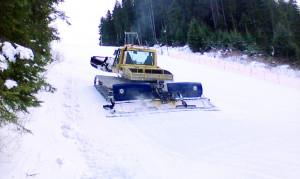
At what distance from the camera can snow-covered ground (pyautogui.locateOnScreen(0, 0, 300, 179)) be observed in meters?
4.17

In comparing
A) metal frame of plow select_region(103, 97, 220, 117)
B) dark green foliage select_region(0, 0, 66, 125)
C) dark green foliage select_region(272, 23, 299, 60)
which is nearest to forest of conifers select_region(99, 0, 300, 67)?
dark green foliage select_region(272, 23, 299, 60)

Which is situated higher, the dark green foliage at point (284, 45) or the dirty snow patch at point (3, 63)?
the dark green foliage at point (284, 45)

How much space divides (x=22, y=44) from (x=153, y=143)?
11.0ft

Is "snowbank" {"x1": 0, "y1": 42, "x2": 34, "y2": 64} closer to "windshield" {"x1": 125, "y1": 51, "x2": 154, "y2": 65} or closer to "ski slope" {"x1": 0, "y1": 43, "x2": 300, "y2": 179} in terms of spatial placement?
"ski slope" {"x1": 0, "y1": 43, "x2": 300, "y2": 179}

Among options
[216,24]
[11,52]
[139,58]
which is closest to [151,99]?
[139,58]

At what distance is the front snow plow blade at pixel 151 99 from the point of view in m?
8.16

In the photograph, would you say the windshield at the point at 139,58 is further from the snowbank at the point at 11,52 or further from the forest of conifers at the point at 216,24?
the forest of conifers at the point at 216,24

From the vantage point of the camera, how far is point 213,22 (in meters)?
47.0

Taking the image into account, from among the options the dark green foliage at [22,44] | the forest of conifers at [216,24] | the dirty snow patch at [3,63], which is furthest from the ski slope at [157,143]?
the forest of conifers at [216,24]

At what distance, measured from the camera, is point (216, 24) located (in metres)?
44.6

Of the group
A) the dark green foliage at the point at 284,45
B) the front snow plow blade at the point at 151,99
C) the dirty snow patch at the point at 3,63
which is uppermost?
the dark green foliage at the point at 284,45

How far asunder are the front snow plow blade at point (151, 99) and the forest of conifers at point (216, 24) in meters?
16.0

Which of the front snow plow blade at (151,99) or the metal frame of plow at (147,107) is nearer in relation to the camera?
the metal frame of plow at (147,107)

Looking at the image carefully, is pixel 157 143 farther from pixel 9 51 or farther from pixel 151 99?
pixel 9 51
